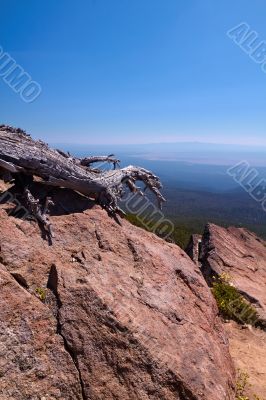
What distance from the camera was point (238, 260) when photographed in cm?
2433

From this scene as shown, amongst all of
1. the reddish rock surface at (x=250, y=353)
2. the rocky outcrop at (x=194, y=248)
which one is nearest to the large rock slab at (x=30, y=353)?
the reddish rock surface at (x=250, y=353)

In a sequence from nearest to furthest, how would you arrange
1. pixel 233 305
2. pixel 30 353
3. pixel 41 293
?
pixel 30 353, pixel 41 293, pixel 233 305

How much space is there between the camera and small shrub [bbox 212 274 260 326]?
703 inches

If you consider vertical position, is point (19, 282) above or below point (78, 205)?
below

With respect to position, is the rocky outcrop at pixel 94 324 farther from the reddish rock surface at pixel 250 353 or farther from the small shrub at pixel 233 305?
the small shrub at pixel 233 305

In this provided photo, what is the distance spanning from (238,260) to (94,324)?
16903 mm

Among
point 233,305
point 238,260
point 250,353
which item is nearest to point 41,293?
point 250,353

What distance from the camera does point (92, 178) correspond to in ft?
46.4

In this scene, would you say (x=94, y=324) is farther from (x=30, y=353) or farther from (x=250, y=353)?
(x=250, y=353)

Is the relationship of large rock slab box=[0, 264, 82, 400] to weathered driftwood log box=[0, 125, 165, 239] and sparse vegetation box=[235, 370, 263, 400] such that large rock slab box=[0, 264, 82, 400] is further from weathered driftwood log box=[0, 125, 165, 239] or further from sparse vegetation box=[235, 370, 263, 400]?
sparse vegetation box=[235, 370, 263, 400]

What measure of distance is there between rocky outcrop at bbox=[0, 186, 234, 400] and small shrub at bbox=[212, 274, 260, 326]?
17.4ft

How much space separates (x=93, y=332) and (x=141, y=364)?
1.40 meters

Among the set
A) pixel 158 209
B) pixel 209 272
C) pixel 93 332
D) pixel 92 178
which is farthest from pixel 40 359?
pixel 209 272

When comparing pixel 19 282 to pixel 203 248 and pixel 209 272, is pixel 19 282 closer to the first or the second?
pixel 209 272
